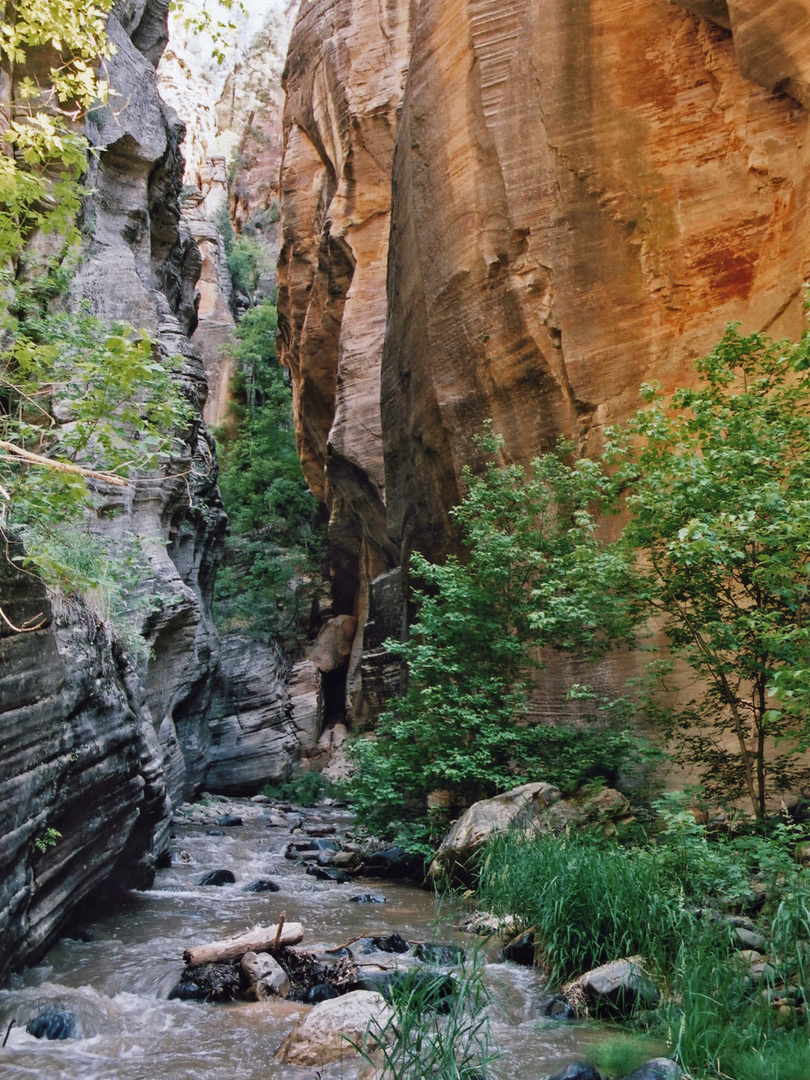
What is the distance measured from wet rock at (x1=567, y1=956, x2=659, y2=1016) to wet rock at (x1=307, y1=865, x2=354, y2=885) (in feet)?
18.5

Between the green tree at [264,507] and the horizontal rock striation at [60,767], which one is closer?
the horizontal rock striation at [60,767]

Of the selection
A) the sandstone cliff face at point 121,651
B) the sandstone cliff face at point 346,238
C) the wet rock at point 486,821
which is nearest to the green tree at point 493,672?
the wet rock at point 486,821

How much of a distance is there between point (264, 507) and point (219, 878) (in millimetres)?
22742

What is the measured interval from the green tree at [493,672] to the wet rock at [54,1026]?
485 centimetres

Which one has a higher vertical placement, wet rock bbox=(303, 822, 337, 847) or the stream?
the stream

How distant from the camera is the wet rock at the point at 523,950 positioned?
6020 mm

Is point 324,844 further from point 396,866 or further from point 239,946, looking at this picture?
point 239,946

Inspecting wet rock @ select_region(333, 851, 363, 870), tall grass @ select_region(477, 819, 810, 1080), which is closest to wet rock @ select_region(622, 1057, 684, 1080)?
tall grass @ select_region(477, 819, 810, 1080)

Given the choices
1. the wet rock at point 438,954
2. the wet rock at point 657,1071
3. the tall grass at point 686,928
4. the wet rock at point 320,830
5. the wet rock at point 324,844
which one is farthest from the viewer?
the wet rock at point 320,830

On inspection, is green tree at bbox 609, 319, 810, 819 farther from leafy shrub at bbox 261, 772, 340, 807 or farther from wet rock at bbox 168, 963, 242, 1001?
leafy shrub at bbox 261, 772, 340, 807

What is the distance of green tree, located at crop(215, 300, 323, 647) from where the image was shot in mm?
27812

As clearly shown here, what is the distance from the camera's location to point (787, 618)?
636 centimetres

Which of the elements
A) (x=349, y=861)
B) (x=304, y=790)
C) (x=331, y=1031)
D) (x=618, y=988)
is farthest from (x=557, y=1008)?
(x=304, y=790)

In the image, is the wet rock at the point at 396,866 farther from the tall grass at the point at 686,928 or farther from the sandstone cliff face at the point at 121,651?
the tall grass at the point at 686,928
